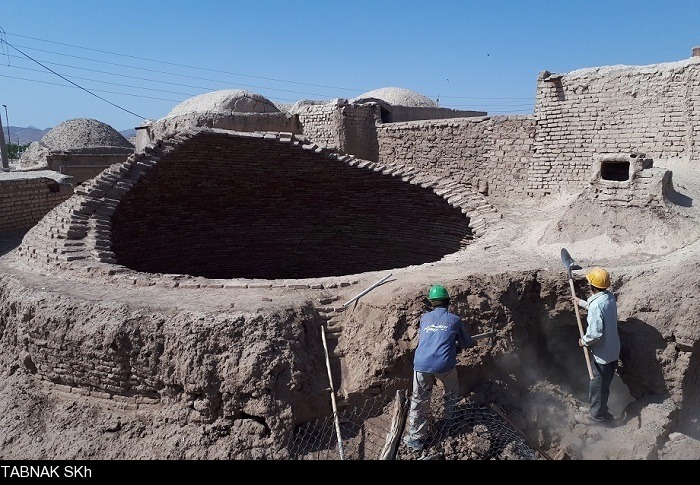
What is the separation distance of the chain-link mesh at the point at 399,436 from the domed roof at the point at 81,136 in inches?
534

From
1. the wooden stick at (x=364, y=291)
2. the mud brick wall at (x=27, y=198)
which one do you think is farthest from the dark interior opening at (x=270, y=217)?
the wooden stick at (x=364, y=291)

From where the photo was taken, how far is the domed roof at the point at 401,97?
18.1 m

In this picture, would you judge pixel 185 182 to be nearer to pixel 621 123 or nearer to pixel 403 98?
pixel 621 123

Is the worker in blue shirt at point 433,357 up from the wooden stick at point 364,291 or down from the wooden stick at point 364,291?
down

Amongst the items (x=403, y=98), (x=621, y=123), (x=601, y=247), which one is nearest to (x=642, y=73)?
(x=621, y=123)

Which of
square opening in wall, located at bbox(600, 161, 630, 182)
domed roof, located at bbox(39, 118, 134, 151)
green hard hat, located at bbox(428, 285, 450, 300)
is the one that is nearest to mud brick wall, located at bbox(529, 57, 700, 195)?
square opening in wall, located at bbox(600, 161, 630, 182)

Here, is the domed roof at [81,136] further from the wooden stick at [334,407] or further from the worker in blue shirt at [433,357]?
the worker in blue shirt at [433,357]

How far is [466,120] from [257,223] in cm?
433

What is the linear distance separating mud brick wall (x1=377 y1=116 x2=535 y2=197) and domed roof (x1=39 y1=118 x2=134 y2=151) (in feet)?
30.2

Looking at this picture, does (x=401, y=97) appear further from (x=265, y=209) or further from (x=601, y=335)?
(x=601, y=335)

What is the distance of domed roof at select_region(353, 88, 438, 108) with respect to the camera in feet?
59.4

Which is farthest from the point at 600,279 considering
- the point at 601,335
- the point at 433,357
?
the point at 433,357

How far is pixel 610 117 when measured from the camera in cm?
884

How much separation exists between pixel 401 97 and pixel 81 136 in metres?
9.64
